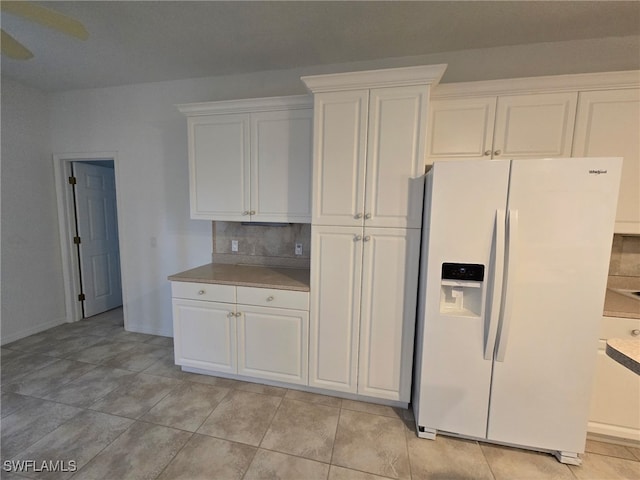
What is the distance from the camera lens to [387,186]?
183 cm

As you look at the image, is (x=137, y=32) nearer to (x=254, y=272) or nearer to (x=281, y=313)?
(x=254, y=272)

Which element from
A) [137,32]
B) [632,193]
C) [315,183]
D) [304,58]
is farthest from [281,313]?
[632,193]

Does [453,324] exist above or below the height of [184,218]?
below

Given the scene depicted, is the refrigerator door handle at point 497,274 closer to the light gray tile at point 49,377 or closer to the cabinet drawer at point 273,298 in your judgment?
the cabinet drawer at point 273,298

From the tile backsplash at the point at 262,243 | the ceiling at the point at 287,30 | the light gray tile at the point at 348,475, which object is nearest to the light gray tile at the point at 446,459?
the light gray tile at the point at 348,475

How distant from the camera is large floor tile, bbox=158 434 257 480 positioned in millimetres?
1506

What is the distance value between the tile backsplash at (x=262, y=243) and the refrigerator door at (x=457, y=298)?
121 cm

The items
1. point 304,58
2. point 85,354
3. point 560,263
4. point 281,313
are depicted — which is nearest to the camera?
point 560,263

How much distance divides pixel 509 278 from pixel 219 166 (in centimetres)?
231

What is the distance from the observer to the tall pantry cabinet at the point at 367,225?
1770mm

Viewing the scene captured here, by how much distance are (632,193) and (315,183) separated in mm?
2119

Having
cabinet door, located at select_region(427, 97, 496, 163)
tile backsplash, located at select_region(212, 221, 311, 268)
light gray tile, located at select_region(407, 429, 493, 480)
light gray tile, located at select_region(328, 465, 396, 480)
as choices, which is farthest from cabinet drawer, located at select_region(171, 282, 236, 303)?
cabinet door, located at select_region(427, 97, 496, 163)

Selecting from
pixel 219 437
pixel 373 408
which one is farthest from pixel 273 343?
pixel 373 408

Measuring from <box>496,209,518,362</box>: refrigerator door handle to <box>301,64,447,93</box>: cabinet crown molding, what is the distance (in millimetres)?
954
